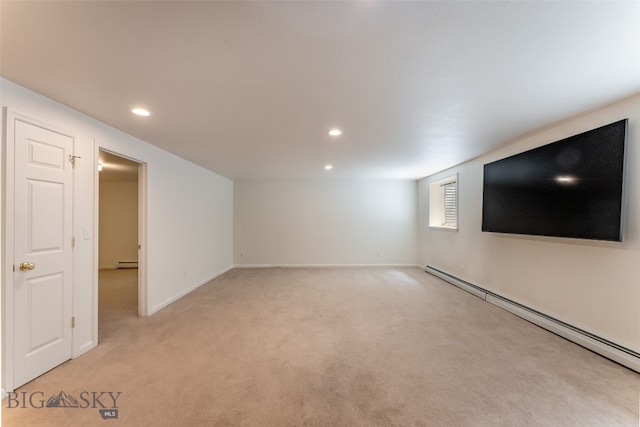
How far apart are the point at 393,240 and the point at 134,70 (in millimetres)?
6485

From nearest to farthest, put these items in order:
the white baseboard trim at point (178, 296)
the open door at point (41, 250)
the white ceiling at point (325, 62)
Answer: the white ceiling at point (325, 62) → the open door at point (41, 250) → the white baseboard trim at point (178, 296)

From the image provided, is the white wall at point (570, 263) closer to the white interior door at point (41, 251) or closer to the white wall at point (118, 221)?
the white interior door at point (41, 251)

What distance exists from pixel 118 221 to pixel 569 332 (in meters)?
9.31

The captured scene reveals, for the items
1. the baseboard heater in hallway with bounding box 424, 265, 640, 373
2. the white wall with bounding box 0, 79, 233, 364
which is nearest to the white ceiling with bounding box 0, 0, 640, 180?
the white wall with bounding box 0, 79, 233, 364

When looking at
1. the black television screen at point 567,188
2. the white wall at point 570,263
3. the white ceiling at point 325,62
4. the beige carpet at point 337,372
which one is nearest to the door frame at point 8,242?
the beige carpet at point 337,372

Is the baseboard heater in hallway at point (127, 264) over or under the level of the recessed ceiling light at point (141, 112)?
under

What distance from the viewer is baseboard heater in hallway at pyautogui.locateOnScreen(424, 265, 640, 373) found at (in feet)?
7.59

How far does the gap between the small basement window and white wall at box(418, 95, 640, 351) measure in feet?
2.41

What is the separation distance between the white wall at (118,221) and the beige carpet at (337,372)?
4.05 metres

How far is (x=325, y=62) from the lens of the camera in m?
1.72

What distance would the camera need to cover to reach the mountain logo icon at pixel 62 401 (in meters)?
1.86

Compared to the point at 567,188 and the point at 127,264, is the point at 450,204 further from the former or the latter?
the point at 127,264

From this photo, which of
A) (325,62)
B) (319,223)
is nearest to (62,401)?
(325,62)

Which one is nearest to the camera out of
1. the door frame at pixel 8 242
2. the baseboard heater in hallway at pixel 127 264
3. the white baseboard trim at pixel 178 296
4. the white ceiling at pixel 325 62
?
the white ceiling at pixel 325 62
